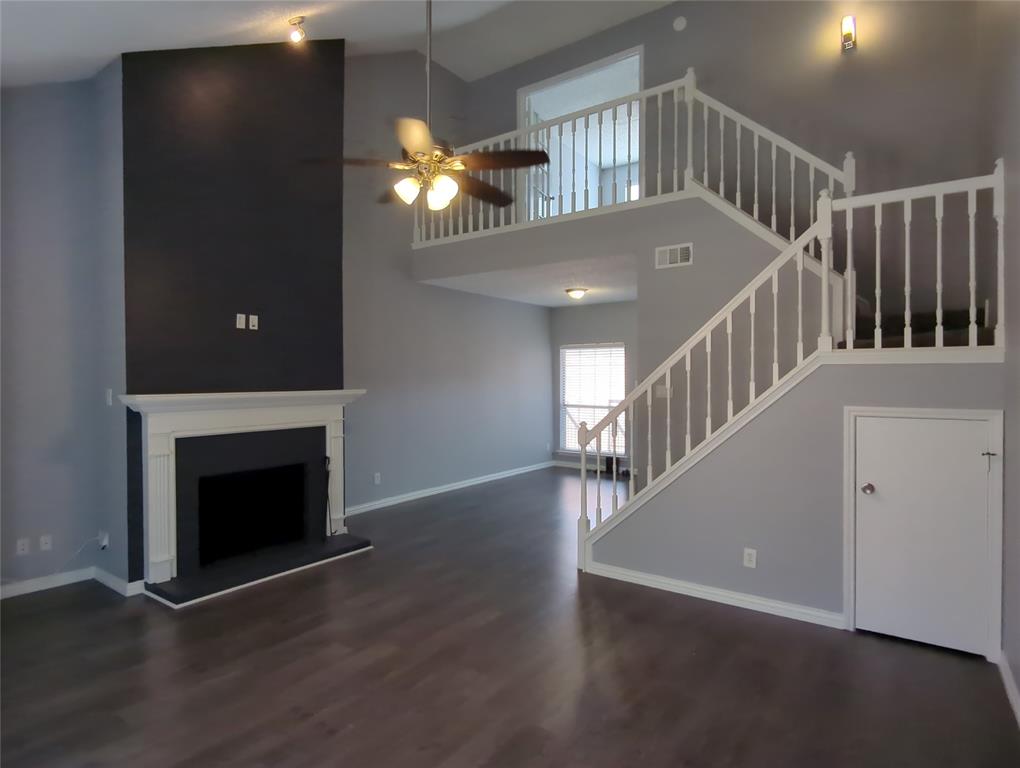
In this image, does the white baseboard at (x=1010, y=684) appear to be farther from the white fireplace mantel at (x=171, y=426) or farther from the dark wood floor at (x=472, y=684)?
the white fireplace mantel at (x=171, y=426)

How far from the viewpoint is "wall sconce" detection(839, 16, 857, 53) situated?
15.5 ft

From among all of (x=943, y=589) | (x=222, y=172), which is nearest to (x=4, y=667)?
(x=222, y=172)

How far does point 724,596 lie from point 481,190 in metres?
3.04

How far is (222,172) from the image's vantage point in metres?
4.28

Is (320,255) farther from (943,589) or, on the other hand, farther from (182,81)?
(943,589)

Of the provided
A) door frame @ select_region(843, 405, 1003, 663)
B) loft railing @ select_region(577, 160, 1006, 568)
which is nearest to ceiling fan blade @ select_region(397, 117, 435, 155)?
loft railing @ select_region(577, 160, 1006, 568)

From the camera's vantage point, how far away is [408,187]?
3223 mm

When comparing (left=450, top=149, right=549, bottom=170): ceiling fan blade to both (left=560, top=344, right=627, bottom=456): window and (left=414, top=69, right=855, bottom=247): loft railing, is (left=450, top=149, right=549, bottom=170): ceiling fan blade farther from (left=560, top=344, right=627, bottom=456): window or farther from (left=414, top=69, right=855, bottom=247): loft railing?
(left=560, top=344, right=627, bottom=456): window

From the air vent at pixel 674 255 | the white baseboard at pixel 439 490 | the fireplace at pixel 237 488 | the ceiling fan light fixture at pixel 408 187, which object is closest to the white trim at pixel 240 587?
the fireplace at pixel 237 488

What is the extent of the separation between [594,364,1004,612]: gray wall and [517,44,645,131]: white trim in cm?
371

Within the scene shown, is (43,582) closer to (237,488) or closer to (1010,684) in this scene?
(237,488)

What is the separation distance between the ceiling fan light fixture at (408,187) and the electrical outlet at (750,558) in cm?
299

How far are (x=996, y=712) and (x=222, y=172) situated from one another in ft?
18.4

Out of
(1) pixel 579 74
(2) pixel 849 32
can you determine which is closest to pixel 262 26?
(1) pixel 579 74
